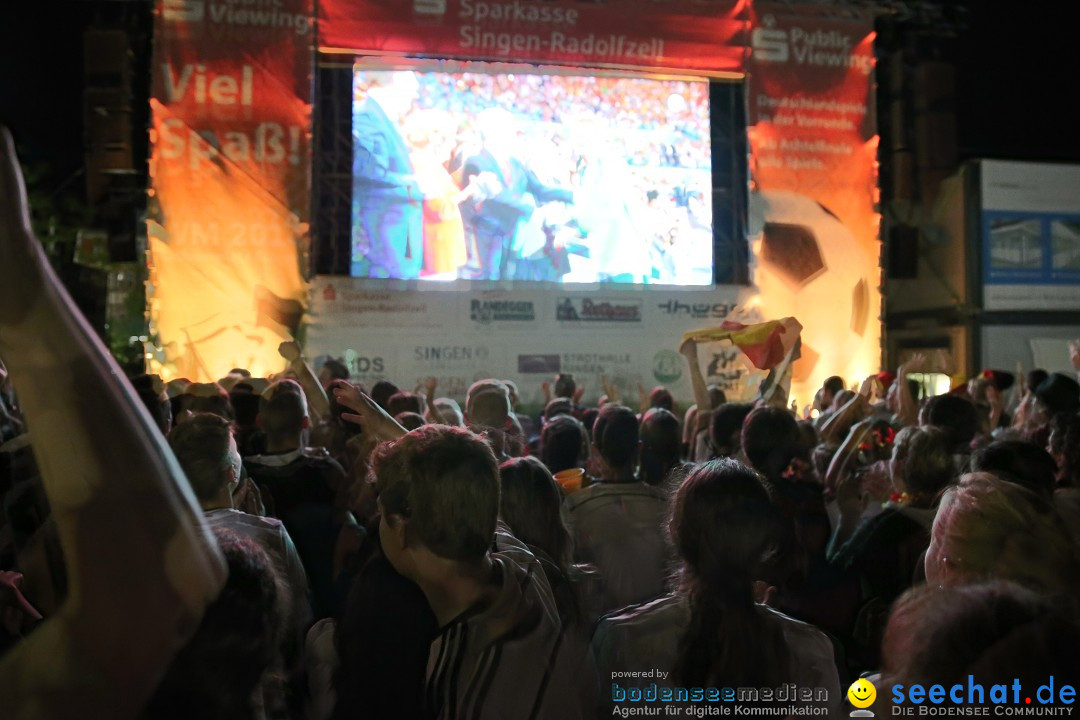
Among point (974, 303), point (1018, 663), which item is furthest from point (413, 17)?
point (1018, 663)

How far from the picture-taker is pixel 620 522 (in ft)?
10.1

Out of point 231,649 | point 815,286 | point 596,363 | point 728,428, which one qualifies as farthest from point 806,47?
point 231,649

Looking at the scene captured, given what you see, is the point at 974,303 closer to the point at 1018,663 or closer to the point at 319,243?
the point at 319,243

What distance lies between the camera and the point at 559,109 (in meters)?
12.8

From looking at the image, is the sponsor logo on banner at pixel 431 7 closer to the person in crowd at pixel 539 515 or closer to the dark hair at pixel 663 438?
the dark hair at pixel 663 438

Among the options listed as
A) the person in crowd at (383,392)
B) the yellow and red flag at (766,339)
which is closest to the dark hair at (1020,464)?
the person in crowd at (383,392)

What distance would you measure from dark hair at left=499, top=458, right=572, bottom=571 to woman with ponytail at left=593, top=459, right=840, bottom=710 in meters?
0.41

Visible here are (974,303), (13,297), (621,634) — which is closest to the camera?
(13,297)

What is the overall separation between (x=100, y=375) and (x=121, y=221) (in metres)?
13.5

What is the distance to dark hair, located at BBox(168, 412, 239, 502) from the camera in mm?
2480

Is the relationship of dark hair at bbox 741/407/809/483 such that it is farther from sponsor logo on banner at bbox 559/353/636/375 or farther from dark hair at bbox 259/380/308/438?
sponsor logo on banner at bbox 559/353/636/375

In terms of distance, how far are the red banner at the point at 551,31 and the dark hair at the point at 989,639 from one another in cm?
1255

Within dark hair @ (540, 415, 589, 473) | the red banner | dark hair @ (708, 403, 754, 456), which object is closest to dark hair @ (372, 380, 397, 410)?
dark hair @ (540, 415, 589, 473)

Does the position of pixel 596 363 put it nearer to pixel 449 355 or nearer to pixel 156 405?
pixel 449 355
